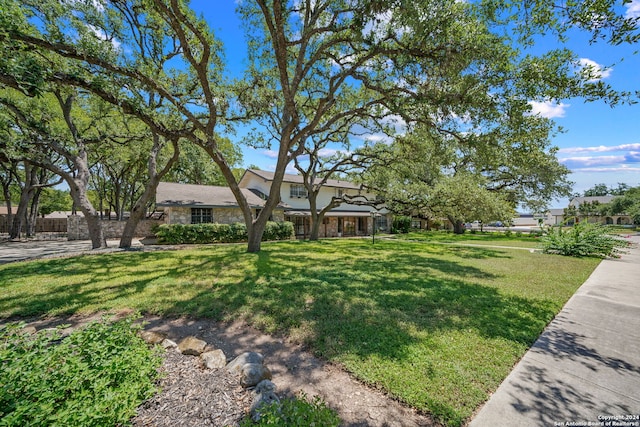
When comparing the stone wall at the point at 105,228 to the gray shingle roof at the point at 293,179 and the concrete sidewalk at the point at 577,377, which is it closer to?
the gray shingle roof at the point at 293,179

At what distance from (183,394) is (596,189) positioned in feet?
419

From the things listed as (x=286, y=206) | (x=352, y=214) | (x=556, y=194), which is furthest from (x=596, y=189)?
(x=286, y=206)

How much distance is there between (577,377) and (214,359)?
4.23m

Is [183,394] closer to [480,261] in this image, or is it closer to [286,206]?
[480,261]

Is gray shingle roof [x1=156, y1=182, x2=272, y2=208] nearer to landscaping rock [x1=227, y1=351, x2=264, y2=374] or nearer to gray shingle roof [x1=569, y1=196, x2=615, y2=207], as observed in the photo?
landscaping rock [x1=227, y1=351, x2=264, y2=374]

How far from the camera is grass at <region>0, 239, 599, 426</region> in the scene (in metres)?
3.08

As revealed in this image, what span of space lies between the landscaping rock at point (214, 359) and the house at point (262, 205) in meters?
14.7

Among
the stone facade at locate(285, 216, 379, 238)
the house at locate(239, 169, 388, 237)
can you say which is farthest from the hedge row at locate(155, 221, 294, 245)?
the stone facade at locate(285, 216, 379, 238)

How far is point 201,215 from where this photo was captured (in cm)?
1908

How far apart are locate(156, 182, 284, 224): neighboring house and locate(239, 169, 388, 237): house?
105 inches

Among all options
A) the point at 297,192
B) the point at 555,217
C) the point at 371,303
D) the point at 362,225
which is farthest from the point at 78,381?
the point at 555,217

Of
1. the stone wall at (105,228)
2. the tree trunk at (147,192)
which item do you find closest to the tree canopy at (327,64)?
the tree trunk at (147,192)

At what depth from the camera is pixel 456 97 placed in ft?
26.0

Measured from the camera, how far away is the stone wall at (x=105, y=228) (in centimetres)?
1936
